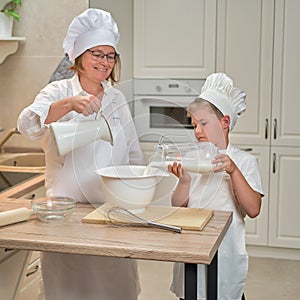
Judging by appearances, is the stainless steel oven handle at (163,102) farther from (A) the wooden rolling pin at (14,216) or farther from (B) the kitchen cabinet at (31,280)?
(B) the kitchen cabinet at (31,280)

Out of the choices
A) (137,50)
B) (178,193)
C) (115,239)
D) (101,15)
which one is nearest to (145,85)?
(137,50)

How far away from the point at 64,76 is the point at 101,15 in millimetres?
1048

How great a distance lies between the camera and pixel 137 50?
12.5 feet

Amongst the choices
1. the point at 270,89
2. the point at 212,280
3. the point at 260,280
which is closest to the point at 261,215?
the point at 260,280

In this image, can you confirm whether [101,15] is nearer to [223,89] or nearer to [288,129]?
[223,89]

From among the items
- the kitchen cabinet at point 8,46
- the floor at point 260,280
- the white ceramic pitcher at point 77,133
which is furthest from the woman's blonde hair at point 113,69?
the floor at point 260,280

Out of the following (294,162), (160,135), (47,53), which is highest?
(47,53)

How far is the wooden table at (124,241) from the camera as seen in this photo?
4.90ft

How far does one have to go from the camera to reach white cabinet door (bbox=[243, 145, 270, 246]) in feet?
12.2

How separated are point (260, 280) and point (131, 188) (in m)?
1.96

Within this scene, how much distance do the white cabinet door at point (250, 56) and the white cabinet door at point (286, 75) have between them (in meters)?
0.04

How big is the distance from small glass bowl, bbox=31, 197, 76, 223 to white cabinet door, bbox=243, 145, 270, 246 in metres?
2.08

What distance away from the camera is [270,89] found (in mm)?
3658

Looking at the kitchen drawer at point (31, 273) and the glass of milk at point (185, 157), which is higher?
the glass of milk at point (185, 157)
